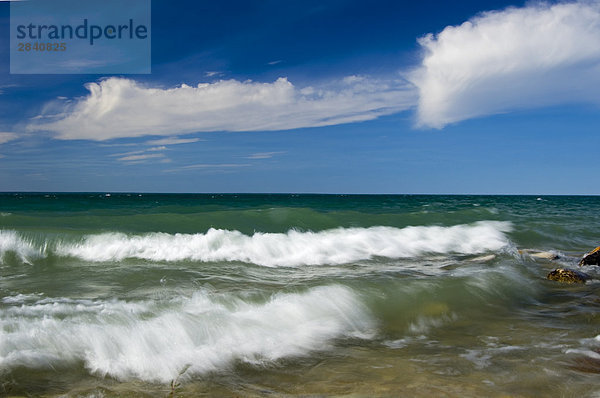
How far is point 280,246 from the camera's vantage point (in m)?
12.0

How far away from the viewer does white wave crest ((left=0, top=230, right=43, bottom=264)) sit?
995 centimetres

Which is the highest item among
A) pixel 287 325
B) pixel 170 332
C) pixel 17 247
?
pixel 17 247

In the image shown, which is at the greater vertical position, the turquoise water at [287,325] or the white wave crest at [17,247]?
the white wave crest at [17,247]

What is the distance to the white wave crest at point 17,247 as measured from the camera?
9945mm

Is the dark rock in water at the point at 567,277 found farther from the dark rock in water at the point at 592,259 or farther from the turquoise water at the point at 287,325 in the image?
the dark rock in water at the point at 592,259

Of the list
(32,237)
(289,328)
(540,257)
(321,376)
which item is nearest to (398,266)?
(540,257)

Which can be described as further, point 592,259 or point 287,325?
point 592,259

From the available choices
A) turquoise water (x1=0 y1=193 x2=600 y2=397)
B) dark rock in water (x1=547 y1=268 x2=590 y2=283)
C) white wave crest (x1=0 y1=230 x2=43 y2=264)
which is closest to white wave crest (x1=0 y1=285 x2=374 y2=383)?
turquoise water (x1=0 y1=193 x2=600 y2=397)

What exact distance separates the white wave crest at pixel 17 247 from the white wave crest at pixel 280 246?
63cm

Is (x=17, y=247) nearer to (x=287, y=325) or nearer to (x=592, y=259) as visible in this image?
(x=287, y=325)

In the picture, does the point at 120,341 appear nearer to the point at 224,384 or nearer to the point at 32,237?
the point at 224,384

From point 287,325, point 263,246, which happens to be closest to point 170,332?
point 287,325

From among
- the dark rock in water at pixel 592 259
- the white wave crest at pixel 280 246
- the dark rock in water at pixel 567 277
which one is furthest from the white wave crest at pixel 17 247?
the dark rock in water at pixel 592 259

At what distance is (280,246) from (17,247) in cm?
694
